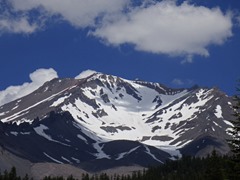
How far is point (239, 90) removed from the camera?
1302 inches

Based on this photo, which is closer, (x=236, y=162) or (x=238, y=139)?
(x=236, y=162)

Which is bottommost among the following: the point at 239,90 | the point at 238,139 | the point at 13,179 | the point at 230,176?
the point at 230,176

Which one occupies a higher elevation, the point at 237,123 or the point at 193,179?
the point at 193,179

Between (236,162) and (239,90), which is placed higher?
(239,90)

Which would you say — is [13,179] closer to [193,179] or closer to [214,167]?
[193,179]

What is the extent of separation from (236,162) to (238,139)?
275 centimetres

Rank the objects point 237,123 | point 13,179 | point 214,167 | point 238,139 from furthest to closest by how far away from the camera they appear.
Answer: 1. point 13,179
2. point 214,167
3. point 238,139
4. point 237,123

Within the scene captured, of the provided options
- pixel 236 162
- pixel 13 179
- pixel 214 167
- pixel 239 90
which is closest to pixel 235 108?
pixel 239 90

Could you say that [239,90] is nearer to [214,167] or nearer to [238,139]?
[238,139]

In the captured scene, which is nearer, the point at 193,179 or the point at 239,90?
the point at 239,90

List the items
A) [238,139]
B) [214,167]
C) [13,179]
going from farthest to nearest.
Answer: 1. [13,179]
2. [214,167]
3. [238,139]

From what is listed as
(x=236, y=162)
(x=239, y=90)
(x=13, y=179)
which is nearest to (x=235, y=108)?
(x=239, y=90)

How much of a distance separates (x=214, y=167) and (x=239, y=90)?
83.7ft

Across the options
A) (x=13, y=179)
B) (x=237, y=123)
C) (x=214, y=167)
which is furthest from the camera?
(x=13, y=179)
